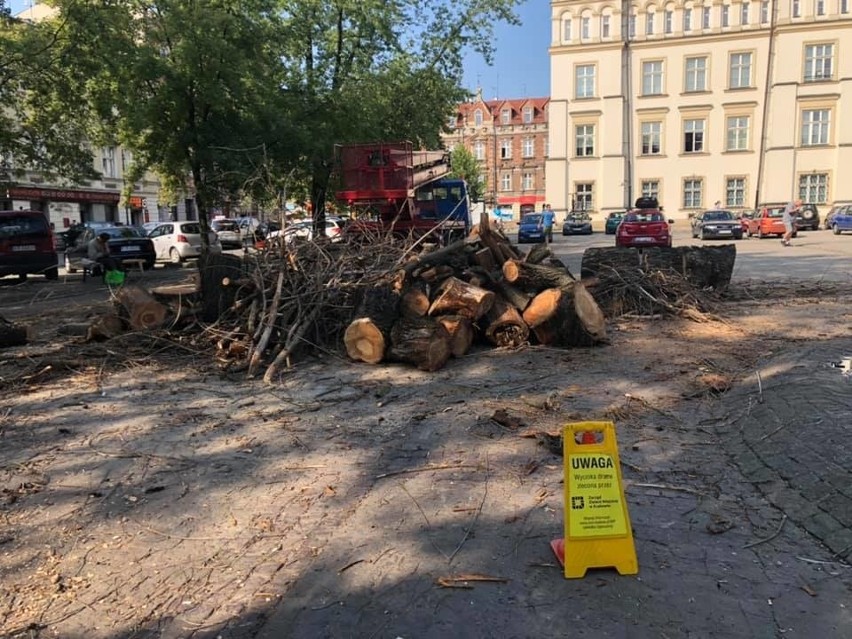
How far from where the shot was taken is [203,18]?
57.4 feet

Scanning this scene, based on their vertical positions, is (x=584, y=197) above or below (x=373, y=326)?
above

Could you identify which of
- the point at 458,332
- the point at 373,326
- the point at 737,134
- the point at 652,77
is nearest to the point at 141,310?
the point at 373,326

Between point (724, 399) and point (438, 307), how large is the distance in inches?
124

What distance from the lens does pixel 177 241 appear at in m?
25.6

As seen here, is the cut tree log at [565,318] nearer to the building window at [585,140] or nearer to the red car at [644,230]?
the red car at [644,230]

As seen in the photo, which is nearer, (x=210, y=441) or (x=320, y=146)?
(x=210, y=441)

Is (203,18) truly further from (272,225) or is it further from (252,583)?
(252,583)

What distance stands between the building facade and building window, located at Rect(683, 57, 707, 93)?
35400mm

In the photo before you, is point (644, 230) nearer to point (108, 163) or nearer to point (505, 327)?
point (505, 327)

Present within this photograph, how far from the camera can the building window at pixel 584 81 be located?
52750 millimetres

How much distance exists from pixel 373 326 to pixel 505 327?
1.72 metres

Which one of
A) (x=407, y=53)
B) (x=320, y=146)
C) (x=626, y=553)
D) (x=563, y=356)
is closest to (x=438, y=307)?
(x=563, y=356)

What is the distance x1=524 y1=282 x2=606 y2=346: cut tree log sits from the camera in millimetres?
8133

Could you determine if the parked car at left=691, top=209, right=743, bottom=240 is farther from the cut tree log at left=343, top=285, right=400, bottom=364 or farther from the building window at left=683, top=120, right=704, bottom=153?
the cut tree log at left=343, top=285, right=400, bottom=364
